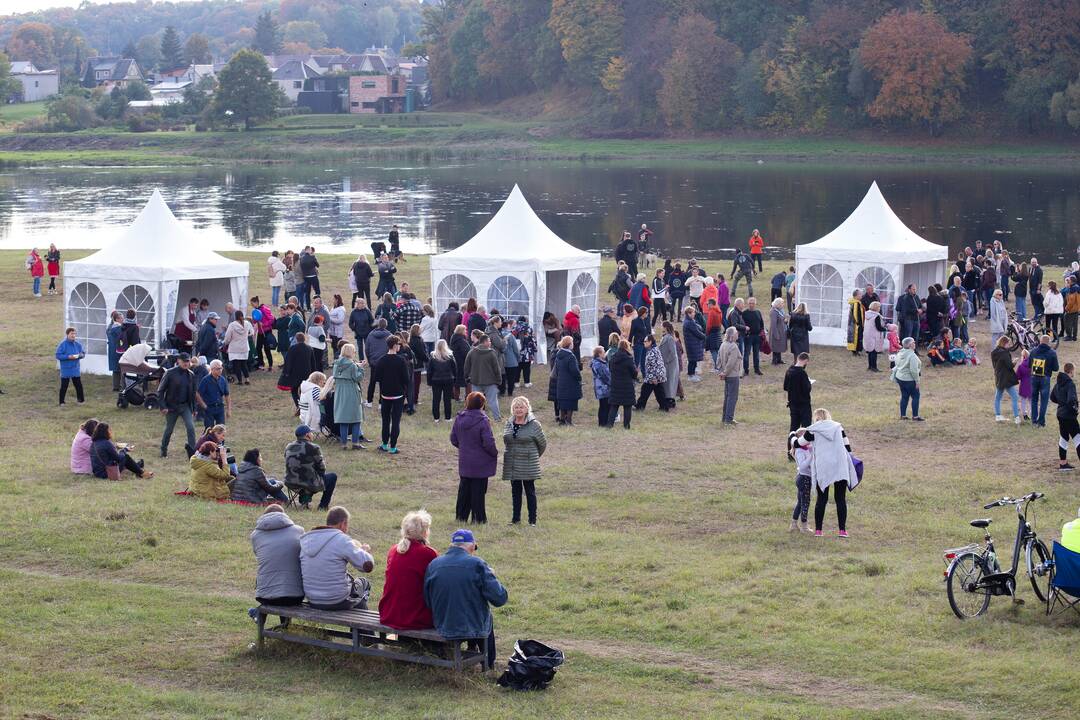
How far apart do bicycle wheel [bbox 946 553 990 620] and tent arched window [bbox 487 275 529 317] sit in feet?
46.1

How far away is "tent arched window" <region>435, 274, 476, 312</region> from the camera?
24.8 metres

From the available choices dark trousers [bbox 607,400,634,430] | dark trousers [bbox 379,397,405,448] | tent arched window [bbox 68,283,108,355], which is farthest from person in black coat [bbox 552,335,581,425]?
tent arched window [bbox 68,283,108,355]

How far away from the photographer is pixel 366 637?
381 inches

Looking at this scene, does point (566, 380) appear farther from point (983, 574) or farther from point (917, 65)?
point (917, 65)

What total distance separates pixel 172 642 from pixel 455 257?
1535 cm

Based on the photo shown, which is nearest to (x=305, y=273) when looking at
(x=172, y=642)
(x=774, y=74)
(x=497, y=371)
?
(x=497, y=371)

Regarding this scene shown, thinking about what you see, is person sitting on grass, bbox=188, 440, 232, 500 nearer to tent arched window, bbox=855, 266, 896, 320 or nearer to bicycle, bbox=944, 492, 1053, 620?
bicycle, bbox=944, 492, 1053, 620

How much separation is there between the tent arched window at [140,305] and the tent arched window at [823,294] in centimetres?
1310

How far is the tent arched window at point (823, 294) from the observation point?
27.4 metres

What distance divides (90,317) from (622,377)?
10.2 metres

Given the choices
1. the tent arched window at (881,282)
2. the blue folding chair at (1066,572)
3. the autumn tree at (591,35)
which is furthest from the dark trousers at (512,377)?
the autumn tree at (591,35)

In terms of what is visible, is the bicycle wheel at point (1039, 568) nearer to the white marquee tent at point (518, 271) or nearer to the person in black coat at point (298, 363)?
the person in black coat at point (298, 363)

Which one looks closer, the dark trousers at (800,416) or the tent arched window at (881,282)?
the dark trousers at (800,416)

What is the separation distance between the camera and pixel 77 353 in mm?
20641
